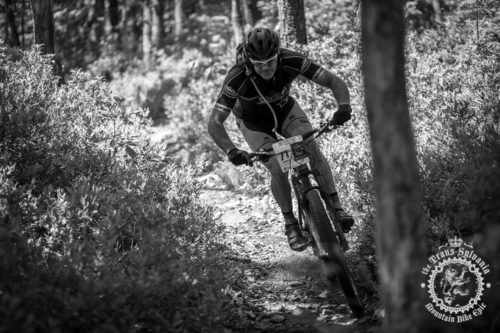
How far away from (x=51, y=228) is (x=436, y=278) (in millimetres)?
3971

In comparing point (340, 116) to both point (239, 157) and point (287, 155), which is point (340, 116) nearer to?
point (287, 155)

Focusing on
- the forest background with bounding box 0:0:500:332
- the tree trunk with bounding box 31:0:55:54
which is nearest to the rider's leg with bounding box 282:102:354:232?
the forest background with bounding box 0:0:500:332

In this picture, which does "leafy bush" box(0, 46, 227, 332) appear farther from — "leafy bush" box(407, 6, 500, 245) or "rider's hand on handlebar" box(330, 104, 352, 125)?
"leafy bush" box(407, 6, 500, 245)

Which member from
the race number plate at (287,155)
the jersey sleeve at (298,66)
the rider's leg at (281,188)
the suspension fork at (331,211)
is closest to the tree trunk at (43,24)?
the rider's leg at (281,188)

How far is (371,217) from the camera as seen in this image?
17.8 ft

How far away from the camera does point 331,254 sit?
4.38m

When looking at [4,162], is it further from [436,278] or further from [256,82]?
[436,278]

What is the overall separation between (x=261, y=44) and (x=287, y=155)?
51.5 inches

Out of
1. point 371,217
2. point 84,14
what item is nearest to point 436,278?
point 371,217

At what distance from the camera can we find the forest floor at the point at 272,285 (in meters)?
4.67

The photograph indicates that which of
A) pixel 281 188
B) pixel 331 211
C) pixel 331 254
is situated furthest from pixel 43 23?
pixel 331 254

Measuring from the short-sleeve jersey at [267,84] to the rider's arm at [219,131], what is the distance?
73 millimetres

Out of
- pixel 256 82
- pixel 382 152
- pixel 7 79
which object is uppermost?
pixel 7 79

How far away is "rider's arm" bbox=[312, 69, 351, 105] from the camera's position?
4934mm
